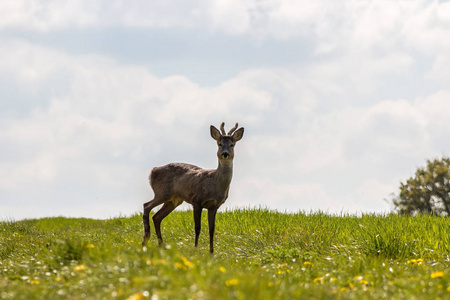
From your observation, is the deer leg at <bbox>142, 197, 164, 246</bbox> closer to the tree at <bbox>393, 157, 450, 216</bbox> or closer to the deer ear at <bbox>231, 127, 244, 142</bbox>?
the deer ear at <bbox>231, 127, 244, 142</bbox>

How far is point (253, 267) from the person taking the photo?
Result: 8.60 m

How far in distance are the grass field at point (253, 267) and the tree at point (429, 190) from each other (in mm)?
23897

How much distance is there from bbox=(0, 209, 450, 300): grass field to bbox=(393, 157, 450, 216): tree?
2390 centimetres

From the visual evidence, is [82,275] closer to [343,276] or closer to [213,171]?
[343,276]

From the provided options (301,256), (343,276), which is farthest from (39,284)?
(301,256)

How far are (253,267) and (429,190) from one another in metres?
31.1

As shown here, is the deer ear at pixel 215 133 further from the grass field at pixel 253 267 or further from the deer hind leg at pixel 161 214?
the grass field at pixel 253 267

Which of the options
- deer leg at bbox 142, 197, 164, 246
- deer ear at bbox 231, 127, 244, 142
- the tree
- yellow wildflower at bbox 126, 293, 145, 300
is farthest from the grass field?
the tree

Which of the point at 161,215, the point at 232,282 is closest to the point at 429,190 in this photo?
the point at 161,215

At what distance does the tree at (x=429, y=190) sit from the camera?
36125 mm

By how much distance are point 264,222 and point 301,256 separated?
5.08 metres

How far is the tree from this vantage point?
36125 millimetres

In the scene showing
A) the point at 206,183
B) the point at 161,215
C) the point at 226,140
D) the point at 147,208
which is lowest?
the point at 161,215

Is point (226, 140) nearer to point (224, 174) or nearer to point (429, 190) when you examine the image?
point (224, 174)
